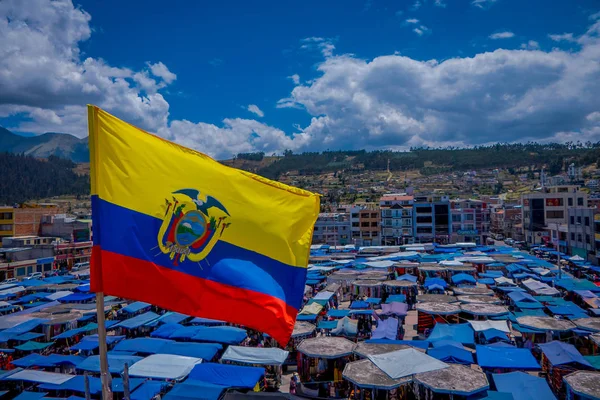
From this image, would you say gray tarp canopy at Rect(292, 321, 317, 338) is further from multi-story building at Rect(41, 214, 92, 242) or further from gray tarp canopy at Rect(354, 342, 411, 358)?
multi-story building at Rect(41, 214, 92, 242)

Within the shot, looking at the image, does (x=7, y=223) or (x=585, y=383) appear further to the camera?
(x=7, y=223)

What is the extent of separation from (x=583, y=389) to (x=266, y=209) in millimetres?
10419

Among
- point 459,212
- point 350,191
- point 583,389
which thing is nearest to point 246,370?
point 583,389

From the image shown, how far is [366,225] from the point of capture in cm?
6247

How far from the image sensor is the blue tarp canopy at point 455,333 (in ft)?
53.3

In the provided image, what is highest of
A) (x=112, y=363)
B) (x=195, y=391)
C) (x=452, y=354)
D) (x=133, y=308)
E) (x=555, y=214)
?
(x=555, y=214)

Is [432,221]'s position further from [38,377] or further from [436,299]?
[38,377]

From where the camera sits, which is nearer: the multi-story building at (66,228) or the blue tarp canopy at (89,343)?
the blue tarp canopy at (89,343)

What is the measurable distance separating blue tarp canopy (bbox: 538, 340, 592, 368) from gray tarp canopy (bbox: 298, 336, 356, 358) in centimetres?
601

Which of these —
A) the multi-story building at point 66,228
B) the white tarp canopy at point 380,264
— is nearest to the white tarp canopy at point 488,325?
the white tarp canopy at point 380,264

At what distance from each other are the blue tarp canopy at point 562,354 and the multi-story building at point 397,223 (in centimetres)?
4632

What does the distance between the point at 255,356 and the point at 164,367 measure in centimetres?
284

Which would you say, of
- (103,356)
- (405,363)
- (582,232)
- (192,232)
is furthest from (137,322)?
(582,232)

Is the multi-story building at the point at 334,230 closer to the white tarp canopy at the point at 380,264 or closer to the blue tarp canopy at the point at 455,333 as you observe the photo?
the white tarp canopy at the point at 380,264
